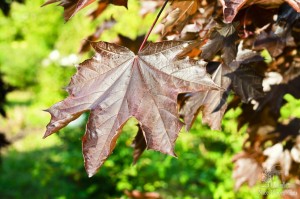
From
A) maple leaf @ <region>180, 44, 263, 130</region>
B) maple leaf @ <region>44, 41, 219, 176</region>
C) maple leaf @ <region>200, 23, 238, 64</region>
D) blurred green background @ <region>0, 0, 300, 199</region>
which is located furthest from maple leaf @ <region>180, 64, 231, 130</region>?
blurred green background @ <region>0, 0, 300, 199</region>

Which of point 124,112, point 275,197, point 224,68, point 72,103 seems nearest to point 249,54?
point 224,68

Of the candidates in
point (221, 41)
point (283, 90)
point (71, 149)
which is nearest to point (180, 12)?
point (221, 41)

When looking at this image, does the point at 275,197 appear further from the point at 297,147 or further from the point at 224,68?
the point at 224,68

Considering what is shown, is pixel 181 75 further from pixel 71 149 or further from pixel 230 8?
pixel 71 149

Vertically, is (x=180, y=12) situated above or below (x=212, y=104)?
above

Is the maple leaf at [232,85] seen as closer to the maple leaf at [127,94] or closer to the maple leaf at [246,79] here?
the maple leaf at [246,79]

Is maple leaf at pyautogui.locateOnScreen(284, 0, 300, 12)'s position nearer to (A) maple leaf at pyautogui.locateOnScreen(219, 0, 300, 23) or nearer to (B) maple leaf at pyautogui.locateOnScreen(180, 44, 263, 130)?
(A) maple leaf at pyautogui.locateOnScreen(219, 0, 300, 23)

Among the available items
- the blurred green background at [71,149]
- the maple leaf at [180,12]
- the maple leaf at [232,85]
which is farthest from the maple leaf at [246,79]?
the blurred green background at [71,149]
